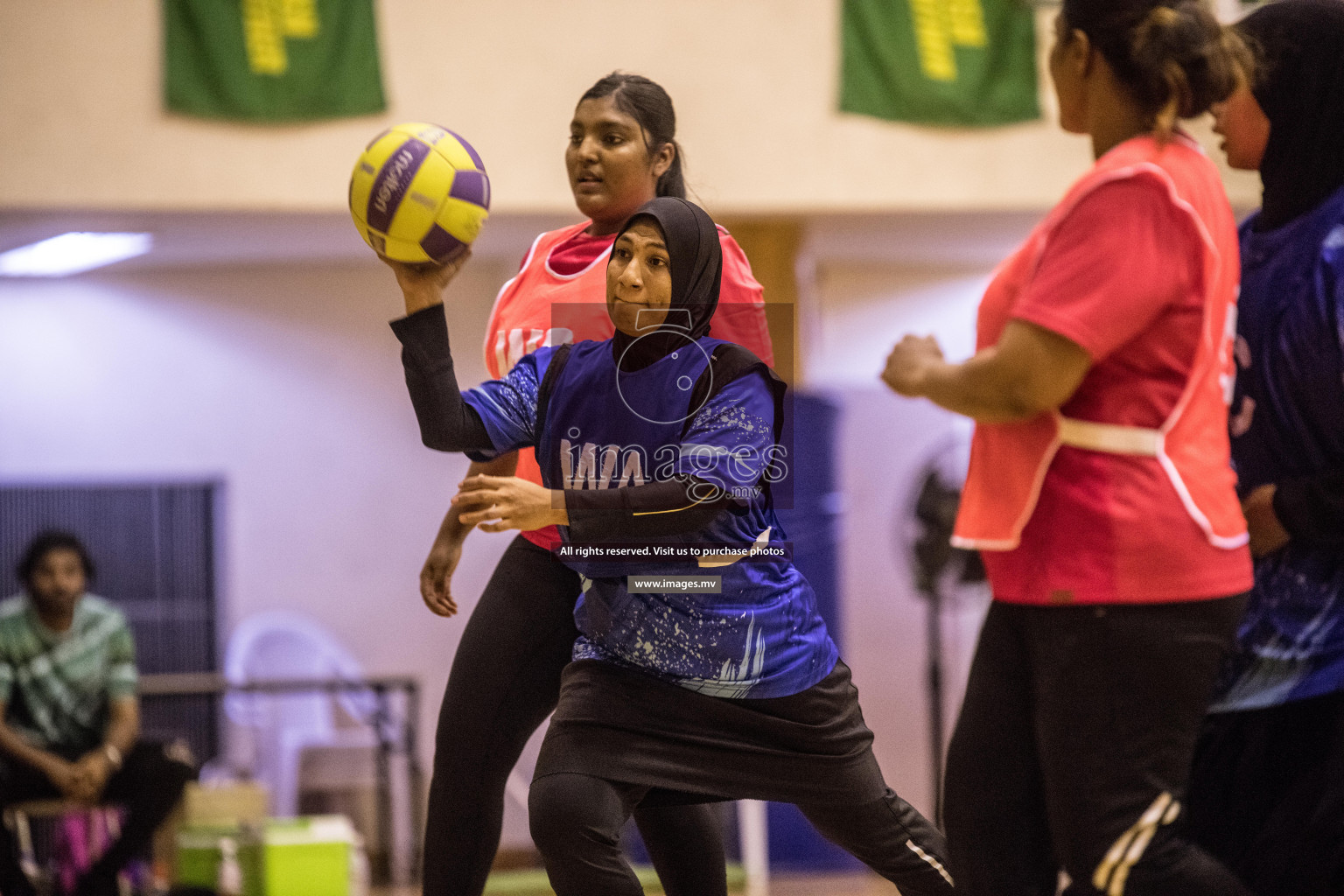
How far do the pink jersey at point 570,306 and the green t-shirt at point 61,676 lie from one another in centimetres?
359

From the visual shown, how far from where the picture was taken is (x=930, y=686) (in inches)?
250

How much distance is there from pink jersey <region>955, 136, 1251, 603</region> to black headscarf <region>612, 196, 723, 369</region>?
56cm

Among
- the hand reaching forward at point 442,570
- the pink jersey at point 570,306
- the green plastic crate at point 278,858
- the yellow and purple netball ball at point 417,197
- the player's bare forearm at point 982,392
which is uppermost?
the yellow and purple netball ball at point 417,197

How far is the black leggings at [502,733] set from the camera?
2.37m

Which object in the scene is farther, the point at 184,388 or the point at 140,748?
the point at 184,388

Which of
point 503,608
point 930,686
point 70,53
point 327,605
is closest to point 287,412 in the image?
point 327,605

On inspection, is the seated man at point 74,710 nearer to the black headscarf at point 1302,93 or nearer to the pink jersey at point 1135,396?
the pink jersey at point 1135,396

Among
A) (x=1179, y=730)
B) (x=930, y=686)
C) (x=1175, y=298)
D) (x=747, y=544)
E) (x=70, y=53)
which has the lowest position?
(x=930, y=686)

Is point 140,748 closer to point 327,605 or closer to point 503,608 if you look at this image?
point 327,605

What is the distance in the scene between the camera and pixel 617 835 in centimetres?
206

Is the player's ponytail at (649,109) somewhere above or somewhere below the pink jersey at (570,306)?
above

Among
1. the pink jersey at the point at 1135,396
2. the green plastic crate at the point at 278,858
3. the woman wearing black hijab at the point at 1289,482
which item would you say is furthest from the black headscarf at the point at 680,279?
the green plastic crate at the point at 278,858

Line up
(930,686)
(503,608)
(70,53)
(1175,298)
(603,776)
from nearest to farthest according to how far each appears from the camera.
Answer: (1175,298), (603,776), (503,608), (70,53), (930,686)

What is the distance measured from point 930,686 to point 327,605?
3.77 meters
